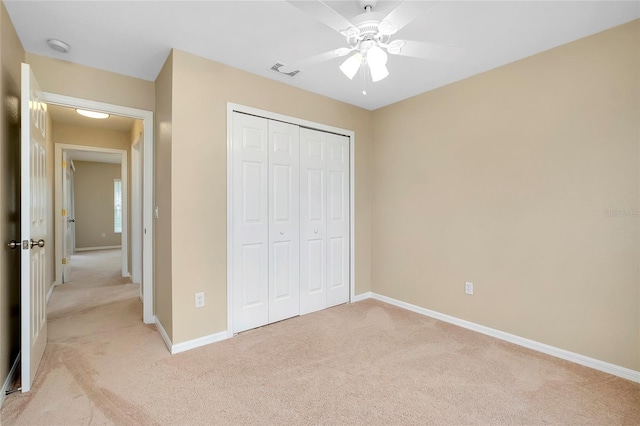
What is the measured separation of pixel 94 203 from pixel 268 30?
8.67 m

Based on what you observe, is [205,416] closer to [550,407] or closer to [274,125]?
[550,407]

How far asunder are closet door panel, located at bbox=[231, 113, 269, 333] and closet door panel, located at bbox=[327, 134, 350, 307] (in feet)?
2.82

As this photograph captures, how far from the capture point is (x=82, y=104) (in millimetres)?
2662

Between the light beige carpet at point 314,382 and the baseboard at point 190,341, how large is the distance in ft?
0.19

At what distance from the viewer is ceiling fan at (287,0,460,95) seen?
4.66 feet

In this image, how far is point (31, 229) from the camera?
197cm

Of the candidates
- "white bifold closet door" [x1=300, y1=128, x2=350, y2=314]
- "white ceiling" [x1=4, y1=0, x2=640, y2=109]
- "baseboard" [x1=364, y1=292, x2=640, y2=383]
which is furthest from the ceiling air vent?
"baseboard" [x1=364, y1=292, x2=640, y2=383]

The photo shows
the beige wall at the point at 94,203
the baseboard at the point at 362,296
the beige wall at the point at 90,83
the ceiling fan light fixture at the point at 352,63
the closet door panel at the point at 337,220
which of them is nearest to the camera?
the ceiling fan light fixture at the point at 352,63

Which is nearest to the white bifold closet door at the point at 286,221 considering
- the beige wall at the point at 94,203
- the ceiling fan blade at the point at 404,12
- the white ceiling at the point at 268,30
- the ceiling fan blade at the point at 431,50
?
the white ceiling at the point at 268,30

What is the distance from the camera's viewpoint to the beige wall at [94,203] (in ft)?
26.8

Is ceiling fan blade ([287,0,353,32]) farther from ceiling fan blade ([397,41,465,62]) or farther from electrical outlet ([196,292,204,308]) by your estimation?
electrical outlet ([196,292,204,308])

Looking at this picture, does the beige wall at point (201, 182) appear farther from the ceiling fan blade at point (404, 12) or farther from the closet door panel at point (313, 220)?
the ceiling fan blade at point (404, 12)

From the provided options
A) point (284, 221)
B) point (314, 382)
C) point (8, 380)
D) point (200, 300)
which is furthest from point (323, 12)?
point (8, 380)

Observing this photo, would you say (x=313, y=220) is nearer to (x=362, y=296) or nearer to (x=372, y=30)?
(x=362, y=296)
